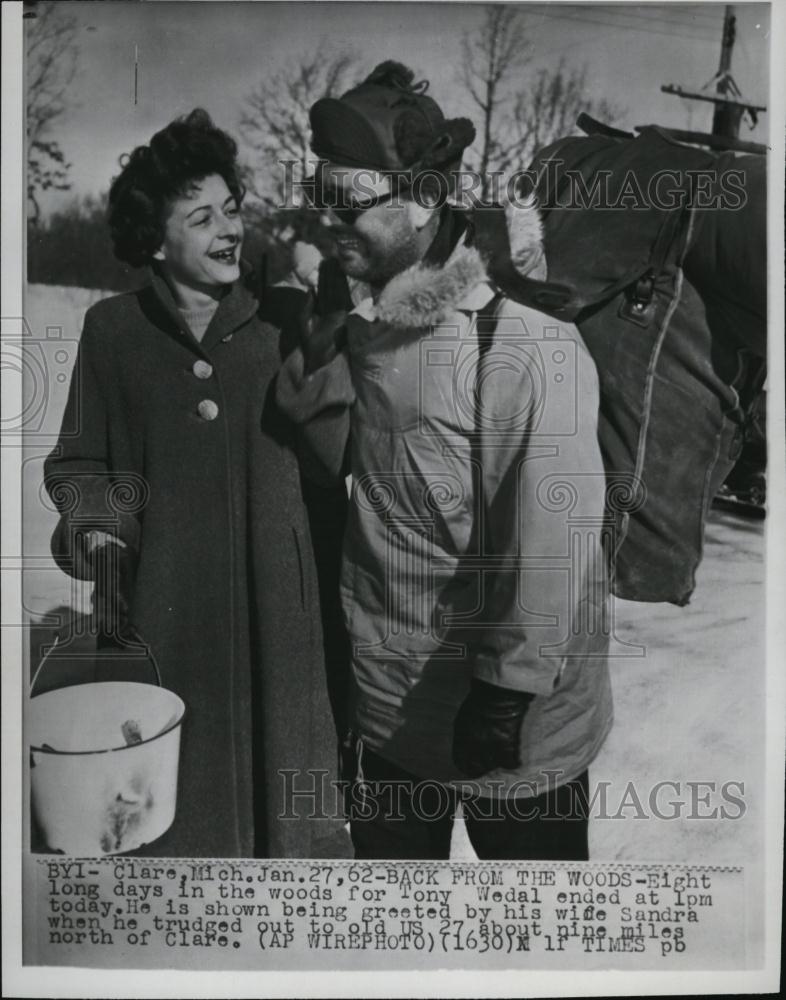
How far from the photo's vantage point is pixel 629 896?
292 cm

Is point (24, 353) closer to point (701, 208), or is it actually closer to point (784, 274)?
point (701, 208)

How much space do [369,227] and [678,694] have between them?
136 centimetres

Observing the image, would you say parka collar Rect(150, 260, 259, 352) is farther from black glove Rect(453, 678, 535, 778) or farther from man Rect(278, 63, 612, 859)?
black glove Rect(453, 678, 535, 778)

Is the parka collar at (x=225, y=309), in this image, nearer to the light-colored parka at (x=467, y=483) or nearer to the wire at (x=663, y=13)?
the light-colored parka at (x=467, y=483)

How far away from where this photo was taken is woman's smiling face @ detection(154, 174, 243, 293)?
9.35 feet

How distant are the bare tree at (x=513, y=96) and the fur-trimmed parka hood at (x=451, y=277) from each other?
154 mm

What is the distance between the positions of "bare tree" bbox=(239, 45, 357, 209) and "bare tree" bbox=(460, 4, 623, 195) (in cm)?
32

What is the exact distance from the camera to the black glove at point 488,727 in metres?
2.77

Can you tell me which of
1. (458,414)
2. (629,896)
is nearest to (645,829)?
(629,896)

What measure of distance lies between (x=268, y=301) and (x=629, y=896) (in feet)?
5.61

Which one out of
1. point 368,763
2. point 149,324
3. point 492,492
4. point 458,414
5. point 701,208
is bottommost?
point 368,763
